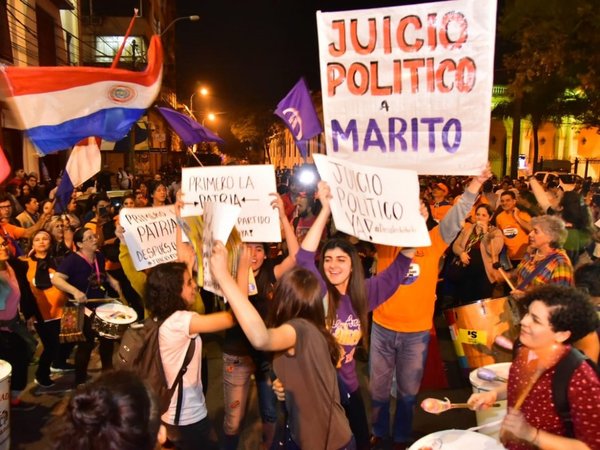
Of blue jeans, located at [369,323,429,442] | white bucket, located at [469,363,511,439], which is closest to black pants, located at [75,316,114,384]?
blue jeans, located at [369,323,429,442]

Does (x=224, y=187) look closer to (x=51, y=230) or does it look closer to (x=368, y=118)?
(x=368, y=118)

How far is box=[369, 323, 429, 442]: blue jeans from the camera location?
4246 mm

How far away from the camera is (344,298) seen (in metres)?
3.65

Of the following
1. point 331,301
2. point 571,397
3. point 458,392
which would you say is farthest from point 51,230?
point 571,397

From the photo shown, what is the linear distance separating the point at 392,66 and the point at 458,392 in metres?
3.45

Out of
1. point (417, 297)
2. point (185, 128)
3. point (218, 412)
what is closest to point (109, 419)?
point (417, 297)

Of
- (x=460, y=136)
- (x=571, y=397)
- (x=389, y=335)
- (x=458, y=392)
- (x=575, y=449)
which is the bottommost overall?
(x=458, y=392)

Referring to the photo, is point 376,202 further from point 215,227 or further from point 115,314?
point 115,314

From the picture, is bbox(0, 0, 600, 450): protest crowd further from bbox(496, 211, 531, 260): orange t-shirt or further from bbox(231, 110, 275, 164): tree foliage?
bbox(231, 110, 275, 164): tree foliage

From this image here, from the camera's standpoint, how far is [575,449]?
2182 millimetres

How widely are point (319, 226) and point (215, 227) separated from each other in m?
1.09

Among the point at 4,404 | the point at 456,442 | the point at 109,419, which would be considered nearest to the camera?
the point at 109,419

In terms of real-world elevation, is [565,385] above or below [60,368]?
above

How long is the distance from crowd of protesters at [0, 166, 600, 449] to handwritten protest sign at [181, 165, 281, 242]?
109 millimetres
